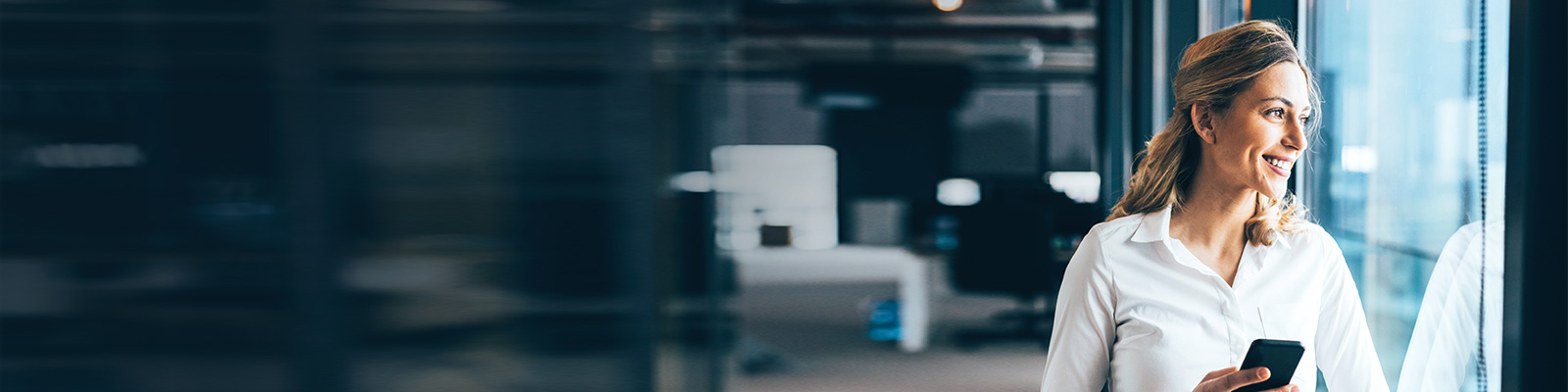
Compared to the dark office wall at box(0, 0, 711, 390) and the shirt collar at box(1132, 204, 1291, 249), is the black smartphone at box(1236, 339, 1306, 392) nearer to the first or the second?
the shirt collar at box(1132, 204, 1291, 249)

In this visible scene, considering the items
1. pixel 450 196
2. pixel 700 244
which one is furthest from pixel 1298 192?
pixel 450 196

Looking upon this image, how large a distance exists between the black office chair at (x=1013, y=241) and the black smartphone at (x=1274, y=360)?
137 inches

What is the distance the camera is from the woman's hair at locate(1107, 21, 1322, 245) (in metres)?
0.79

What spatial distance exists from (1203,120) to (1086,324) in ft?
0.77

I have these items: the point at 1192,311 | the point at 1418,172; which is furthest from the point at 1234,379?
the point at 1418,172

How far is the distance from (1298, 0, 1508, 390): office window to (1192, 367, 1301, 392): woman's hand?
8.6 inches

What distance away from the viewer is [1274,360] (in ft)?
2.35

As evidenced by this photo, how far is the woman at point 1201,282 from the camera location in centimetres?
84

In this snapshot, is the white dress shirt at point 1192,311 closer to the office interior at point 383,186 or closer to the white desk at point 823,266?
the office interior at point 383,186

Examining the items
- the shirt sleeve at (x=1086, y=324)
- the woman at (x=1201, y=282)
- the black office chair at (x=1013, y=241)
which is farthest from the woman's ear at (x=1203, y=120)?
the black office chair at (x=1013, y=241)

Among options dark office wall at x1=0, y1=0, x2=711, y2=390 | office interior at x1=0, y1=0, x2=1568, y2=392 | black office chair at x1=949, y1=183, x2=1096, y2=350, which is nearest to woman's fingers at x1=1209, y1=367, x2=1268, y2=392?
office interior at x1=0, y1=0, x2=1568, y2=392

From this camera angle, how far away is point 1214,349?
2.79 ft

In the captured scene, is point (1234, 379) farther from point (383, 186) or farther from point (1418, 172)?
point (383, 186)

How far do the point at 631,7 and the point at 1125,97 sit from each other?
5.37ft
